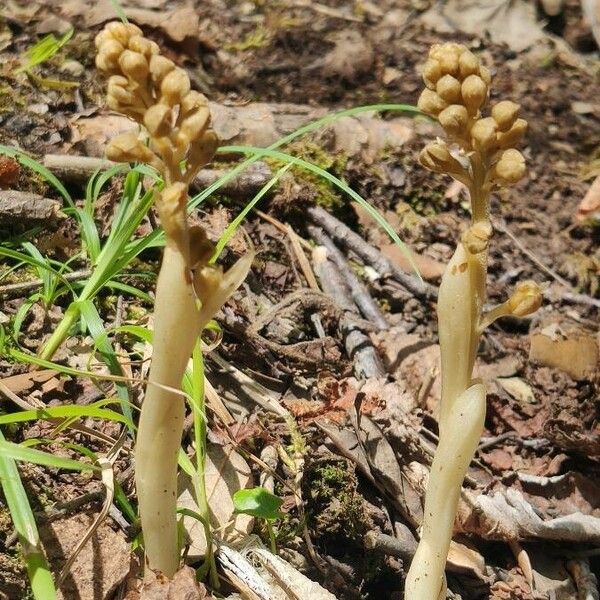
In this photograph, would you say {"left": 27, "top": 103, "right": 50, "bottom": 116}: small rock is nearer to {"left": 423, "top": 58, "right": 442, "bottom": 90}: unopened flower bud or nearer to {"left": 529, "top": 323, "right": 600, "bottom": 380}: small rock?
{"left": 423, "top": 58, "right": 442, "bottom": 90}: unopened flower bud

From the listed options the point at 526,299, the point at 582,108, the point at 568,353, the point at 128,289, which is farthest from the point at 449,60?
the point at 582,108

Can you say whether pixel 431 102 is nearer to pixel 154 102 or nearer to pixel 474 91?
pixel 474 91

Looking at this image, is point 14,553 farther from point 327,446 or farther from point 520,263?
point 520,263

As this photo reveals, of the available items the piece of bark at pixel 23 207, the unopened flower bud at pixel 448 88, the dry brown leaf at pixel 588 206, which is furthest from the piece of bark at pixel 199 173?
the dry brown leaf at pixel 588 206

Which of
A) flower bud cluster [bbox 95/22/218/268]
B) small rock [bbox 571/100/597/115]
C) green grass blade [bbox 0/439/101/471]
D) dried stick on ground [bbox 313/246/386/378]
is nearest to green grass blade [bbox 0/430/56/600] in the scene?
green grass blade [bbox 0/439/101/471]

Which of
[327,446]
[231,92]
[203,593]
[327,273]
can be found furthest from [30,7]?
[203,593]

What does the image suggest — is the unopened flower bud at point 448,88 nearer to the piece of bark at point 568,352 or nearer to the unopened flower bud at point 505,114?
the unopened flower bud at point 505,114

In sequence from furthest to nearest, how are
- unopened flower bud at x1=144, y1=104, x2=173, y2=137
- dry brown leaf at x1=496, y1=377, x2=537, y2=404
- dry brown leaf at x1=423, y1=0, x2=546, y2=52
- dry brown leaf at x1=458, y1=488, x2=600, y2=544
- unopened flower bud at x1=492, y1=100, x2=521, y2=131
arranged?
dry brown leaf at x1=423, y1=0, x2=546, y2=52 < dry brown leaf at x1=496, y1=377, x2=537, y2=404 < dry brown leaf at x1=458, y1=488, x2=600, y2=544 < unopened flower bud at x1=492, y1=100, x2=521, y2=131 < unopened flower bud at x1=144, y1=104, x2=173, y2=137

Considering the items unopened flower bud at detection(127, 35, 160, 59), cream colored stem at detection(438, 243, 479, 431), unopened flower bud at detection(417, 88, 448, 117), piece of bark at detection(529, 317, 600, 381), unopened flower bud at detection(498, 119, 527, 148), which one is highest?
unopened flower bud at detection(127, 35, 160, 59)
